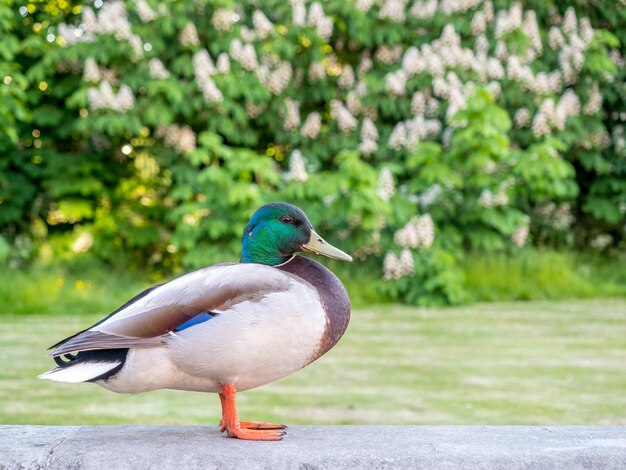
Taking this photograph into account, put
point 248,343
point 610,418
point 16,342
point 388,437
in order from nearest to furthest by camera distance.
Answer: point 248,343
point 388,437
point 610,418
point 16,342

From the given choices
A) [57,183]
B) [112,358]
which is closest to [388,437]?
[112,358]

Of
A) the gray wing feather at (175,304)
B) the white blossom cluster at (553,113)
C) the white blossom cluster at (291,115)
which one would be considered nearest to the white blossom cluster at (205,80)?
the white blossom cluster at (291,115)

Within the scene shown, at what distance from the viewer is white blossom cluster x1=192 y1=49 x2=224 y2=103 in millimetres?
8141

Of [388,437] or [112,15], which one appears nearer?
[388,437]

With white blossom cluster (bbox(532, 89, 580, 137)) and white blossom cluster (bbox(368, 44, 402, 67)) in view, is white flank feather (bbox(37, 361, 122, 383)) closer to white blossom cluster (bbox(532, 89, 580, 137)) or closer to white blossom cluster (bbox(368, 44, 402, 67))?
white blossom cluster (bbox(532, 89, 580, 137))

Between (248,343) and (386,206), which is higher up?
(386,206)

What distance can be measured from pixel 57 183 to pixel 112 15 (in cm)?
160

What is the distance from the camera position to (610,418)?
169 inches

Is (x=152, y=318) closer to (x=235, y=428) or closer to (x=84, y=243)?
(x=235, y=428)

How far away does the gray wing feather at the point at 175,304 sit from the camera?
85.5 inches

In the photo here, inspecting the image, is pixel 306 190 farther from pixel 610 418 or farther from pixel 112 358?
pixel 112 358

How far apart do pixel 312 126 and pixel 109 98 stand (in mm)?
1903

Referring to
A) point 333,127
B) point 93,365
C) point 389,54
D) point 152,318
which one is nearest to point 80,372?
point 93,365

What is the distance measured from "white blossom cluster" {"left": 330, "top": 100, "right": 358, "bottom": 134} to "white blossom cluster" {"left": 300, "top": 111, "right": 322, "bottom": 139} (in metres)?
0.17
